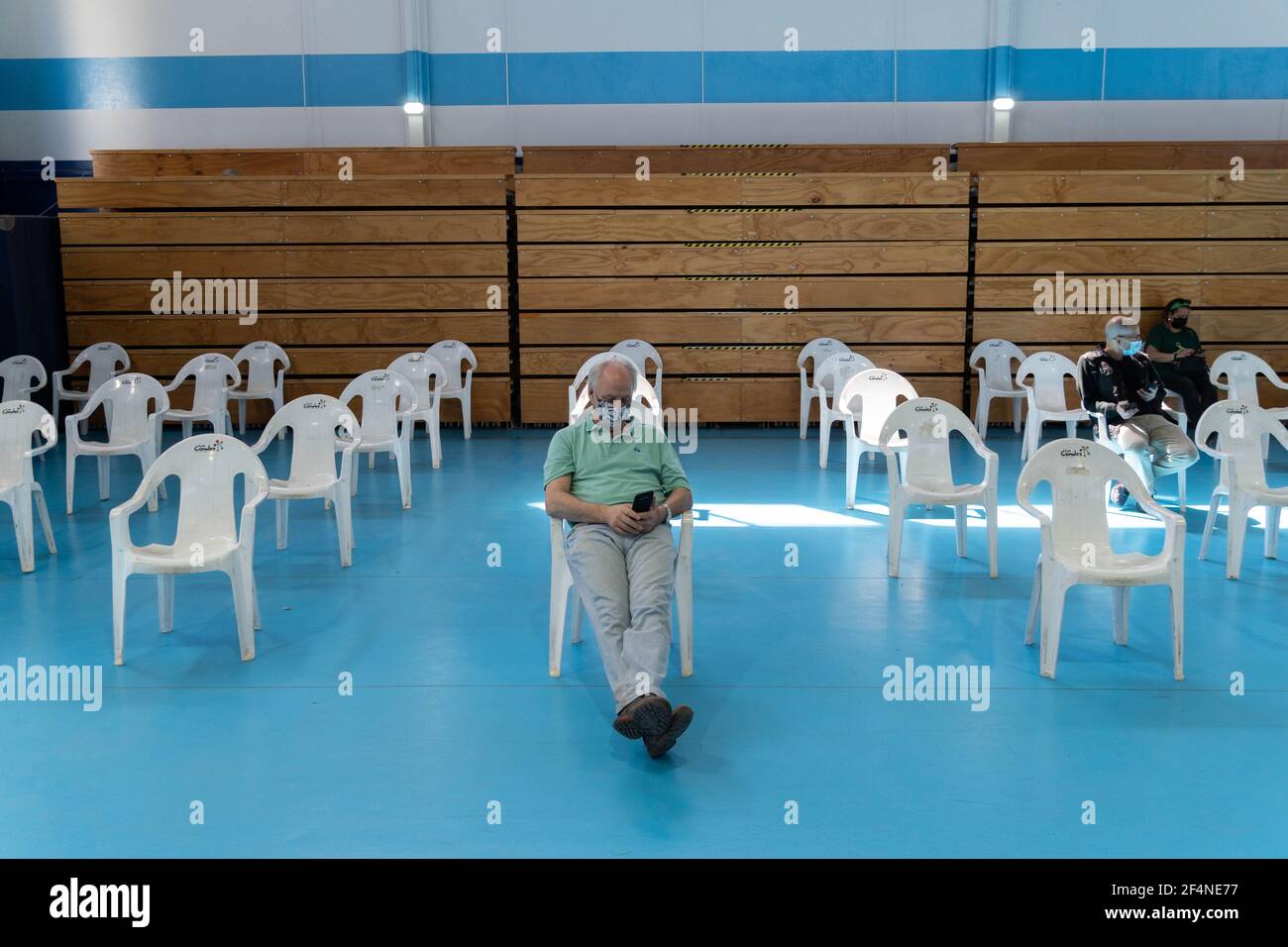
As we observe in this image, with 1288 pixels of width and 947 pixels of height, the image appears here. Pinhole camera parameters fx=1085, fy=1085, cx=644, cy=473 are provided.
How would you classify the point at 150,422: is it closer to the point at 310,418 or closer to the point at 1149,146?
the point at 310,418

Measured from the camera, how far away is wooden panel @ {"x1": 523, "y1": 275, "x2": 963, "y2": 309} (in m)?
11.3

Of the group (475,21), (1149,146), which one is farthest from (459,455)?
(1149,146)

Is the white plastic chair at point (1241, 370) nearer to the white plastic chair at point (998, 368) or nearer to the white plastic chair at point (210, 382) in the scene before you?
the white plastic chair at point (998, 368)

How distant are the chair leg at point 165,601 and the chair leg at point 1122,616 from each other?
4328 mm

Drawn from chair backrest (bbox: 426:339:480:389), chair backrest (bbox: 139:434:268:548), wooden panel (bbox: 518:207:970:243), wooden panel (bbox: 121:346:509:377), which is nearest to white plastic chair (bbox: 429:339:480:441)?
chair backrest (bbox: 426:339:480:389)

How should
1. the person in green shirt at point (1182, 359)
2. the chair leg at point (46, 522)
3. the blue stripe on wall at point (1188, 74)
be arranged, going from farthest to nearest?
the blue stripe on wall at point (1188, 74) → the person in green shirt at point (1182, 359) → the chair leg at point (46, 522)

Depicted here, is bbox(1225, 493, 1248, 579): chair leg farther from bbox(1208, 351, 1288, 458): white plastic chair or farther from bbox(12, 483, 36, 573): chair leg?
bbox(12, 483, 36, 573): chair leg

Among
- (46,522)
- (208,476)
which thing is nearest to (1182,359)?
(208,476)

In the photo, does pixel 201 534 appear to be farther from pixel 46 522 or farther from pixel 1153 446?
pixel 1153 446

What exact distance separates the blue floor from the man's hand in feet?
2.17

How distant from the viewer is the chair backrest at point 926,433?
20.6 feet

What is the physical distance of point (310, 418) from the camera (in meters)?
6.66

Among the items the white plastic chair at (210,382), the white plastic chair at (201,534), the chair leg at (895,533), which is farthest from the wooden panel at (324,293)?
the chair leg at (895,533)

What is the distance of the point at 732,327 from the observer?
11453 millimetres
